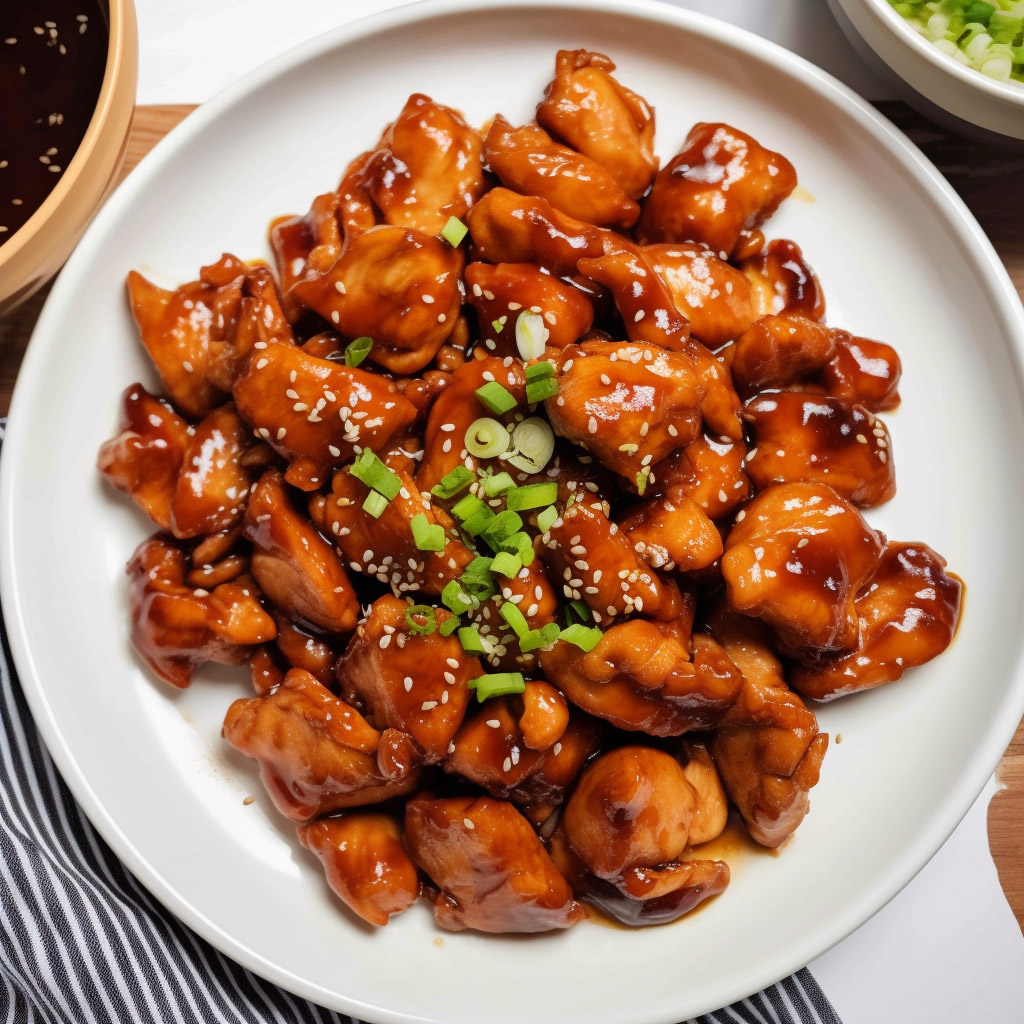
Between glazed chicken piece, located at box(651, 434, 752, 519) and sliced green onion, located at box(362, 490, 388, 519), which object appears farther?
glazed chicken piece, located at box(651, 434, 752, 519)

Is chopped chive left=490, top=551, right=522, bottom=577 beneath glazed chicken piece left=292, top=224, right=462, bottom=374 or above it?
beneath

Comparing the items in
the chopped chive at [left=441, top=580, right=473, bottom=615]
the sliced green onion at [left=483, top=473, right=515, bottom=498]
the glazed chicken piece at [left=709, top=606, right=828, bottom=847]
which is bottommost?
the glazed chicken piece at [left=709, top=606, right=828, bottom=847]

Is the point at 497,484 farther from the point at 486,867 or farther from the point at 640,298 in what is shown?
the point at 486,867

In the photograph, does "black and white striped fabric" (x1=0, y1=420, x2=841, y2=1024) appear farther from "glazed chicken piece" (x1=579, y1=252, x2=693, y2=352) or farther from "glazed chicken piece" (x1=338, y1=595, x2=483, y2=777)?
"glazed chicken piece" (x1=579, y1=252, x2=693, y2=352)

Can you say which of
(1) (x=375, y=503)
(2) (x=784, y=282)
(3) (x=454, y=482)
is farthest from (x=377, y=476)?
(2) (x=784, y=282)

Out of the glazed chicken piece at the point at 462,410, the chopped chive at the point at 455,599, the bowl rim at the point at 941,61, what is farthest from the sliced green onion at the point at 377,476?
the bowl rim at the point at 941,61

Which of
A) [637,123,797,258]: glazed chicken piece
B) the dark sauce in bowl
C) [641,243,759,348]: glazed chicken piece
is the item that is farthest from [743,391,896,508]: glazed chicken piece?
the dark sauce in bowl
